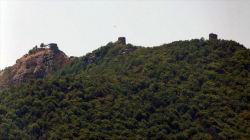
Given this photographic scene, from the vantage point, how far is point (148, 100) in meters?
54.9

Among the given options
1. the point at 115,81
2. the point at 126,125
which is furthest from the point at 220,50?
the point at 126,125

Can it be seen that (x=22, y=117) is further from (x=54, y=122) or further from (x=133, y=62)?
(x=133, y=62)

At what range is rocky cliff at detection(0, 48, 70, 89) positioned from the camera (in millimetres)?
75000

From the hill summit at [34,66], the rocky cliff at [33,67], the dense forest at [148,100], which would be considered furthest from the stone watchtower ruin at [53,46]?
the dense forest at [148,100]

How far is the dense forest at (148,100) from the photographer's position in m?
47.2

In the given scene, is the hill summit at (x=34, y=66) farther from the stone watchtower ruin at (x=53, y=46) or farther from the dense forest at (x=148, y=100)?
the dense forest at (x=148, y=100)

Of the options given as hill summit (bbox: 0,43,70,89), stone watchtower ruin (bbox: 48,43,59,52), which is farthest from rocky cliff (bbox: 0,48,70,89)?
stone watchtower ruin (bbox: 48,43,59,52)

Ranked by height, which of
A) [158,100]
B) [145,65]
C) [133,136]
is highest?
[145,65]

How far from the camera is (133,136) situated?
4644 cm

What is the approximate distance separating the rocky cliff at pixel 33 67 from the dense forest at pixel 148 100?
54.2 feet

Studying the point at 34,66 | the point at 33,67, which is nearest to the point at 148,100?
the point at 33,67

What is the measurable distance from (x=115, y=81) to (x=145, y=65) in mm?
7369

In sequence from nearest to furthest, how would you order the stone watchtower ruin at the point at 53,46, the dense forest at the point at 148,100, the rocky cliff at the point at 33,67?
the dense forest at the point at 148,100 < the rocky cliff at the point at 33,67 < the stone watchtower ruin at the point at 53,46

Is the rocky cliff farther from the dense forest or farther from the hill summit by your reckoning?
the dense forest
